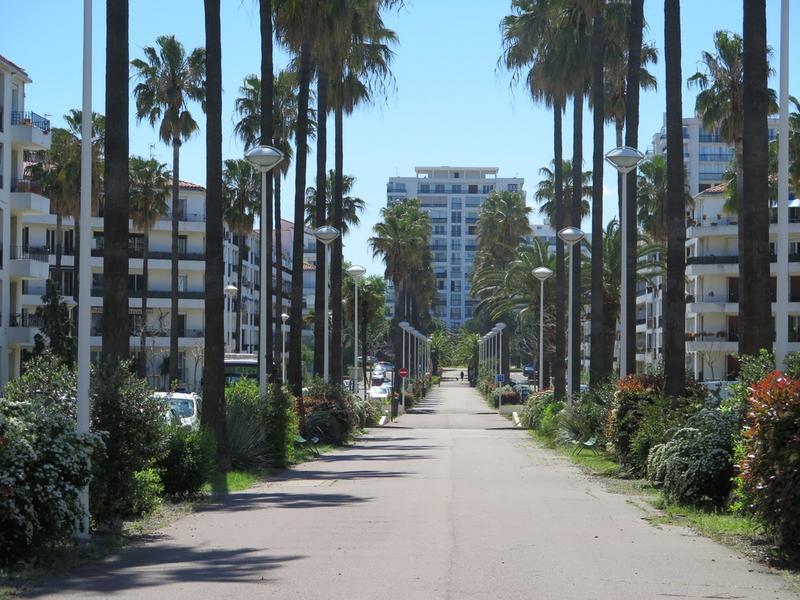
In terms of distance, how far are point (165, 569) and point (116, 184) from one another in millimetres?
7118

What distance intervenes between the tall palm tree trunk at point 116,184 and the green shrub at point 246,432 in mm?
6234

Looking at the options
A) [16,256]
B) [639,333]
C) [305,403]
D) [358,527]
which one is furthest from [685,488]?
[639,333]

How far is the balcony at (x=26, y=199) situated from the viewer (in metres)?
48.1

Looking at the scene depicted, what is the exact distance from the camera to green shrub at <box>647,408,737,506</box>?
48.4 ft

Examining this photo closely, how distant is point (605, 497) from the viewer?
1770 centimetres

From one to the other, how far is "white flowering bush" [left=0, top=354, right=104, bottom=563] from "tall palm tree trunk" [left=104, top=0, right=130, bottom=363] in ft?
13.8

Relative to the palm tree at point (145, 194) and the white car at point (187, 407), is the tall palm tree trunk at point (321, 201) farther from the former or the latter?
the palm tree at point (145, 194)

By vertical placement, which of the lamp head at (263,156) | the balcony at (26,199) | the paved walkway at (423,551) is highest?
the balcony at (26,199)

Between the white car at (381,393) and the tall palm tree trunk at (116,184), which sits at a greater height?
the tall palm tree trunk at (116,184)

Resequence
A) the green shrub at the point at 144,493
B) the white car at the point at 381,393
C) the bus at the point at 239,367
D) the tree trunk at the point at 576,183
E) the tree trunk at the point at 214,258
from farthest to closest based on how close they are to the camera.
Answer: the white car at the point at 381,393, the bus at the point at 239,367, the tree trunk at the point at 576,183, the tree trunk at the point at 214,258, the green shrub at the point at 144,493

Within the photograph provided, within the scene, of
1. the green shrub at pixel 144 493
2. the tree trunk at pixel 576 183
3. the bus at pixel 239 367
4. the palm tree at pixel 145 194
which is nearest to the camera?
the green shrub at pixel 144 493

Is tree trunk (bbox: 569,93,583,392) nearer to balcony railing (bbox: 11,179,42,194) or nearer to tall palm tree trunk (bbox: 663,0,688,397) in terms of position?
tall palm tree trunk (bbox: 663,0,688,397)

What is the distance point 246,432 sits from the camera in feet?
72.6

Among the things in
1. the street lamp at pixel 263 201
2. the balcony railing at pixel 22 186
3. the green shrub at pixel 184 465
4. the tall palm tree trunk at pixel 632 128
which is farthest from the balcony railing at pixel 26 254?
the green shrub at pixel 184 465
